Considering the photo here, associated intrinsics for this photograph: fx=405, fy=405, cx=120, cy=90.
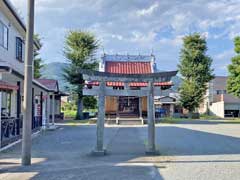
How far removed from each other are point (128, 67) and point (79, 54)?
7.94m

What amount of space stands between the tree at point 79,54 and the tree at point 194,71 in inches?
512

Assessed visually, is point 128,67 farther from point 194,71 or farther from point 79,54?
point 194,71

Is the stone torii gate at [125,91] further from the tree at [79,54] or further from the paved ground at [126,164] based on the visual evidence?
the tree at [79,54]

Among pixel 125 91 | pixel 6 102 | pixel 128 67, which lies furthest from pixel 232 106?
pixel 125 91

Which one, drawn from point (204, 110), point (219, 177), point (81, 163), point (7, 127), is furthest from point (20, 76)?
point (204, 110)

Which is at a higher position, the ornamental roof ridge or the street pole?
the ornamental roof ridge

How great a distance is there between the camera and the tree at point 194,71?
49.8m

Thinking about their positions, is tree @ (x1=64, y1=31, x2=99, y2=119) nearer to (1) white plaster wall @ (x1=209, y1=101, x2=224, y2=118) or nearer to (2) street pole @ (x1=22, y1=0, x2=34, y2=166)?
(1) white plaster wall @ (x1=209, y1=101, x2=224, y2=118)

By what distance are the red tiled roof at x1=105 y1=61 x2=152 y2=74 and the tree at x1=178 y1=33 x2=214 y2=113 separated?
560 inches

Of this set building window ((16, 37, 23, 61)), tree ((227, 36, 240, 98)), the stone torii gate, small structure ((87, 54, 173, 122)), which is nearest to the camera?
the stone torii gate

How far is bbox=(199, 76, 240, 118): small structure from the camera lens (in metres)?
61.5

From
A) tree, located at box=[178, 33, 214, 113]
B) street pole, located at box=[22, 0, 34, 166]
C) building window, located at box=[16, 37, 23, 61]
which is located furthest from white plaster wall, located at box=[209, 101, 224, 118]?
street pole, located at box=[22, 0, 34, 166]

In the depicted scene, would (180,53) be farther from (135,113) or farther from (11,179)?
(11,179)

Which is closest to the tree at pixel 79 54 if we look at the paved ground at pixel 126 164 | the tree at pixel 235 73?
the tree at pixel 235 73
